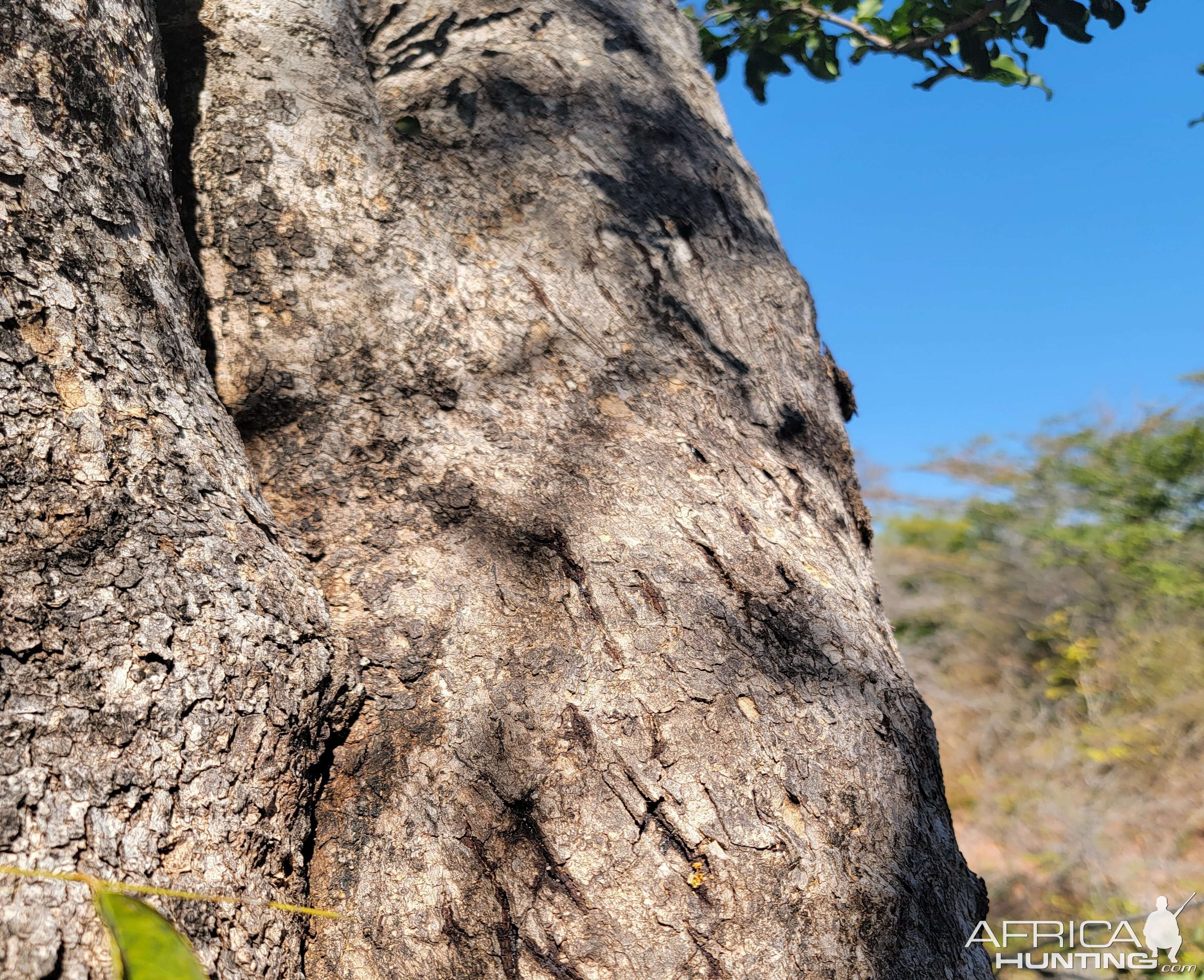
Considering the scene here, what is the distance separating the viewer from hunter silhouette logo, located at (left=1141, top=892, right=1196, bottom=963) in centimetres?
256

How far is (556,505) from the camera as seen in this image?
112 centimetres

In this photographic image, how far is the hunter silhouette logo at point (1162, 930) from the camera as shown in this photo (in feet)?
8.40

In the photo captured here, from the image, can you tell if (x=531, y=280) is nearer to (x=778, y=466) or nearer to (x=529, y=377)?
(x=529, y=377)

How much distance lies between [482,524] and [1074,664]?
26.3 feet

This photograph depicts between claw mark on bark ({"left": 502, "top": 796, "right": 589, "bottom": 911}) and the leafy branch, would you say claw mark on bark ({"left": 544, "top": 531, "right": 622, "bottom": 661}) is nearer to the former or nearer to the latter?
claw mark on bark ({"left": 502, "top": 796, "right": 589, "bottom": 911})

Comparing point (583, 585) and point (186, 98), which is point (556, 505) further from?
point (186, 98)

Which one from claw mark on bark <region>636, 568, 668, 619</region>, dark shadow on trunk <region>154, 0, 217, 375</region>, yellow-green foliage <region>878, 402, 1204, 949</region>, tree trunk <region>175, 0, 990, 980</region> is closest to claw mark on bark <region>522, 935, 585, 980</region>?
tree trunk <region>175, 0, 990, 980</region>

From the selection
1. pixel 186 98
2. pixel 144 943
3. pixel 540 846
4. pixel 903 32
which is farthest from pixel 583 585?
pixel 903 32

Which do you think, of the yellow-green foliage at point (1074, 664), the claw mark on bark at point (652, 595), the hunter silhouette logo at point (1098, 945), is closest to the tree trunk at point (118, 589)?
the claw mark on bark at point (652, 595)

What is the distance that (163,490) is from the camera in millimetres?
910

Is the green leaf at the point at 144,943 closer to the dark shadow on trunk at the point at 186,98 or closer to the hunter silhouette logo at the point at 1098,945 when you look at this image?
the dark shadow on trunk at the point at 186,98

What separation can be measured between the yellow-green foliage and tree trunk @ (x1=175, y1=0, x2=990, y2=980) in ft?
14.0

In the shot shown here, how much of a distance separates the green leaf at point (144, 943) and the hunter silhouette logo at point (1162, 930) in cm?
293

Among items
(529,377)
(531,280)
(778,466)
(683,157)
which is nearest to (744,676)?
(778,466)
